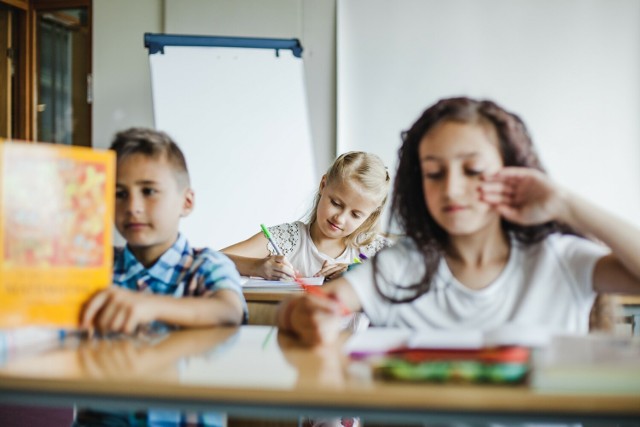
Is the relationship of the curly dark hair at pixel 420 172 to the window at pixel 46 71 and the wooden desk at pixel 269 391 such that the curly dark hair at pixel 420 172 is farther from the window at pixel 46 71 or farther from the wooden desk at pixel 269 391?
the window at pixel 46 71

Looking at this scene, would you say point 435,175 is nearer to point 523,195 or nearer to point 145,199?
point 523,195

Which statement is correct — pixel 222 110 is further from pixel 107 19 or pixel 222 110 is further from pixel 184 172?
pixel 184 172

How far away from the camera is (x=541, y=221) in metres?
1.31

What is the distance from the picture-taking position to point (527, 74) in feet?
14.7

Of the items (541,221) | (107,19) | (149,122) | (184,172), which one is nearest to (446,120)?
(541,221)

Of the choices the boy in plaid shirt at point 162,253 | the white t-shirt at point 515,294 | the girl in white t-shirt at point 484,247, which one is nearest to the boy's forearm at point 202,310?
the boy in plaid shirt at point 162,253

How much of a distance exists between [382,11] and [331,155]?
91 centimetres

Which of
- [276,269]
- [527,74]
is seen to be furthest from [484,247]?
[527,74]

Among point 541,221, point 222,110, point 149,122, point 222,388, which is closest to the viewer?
point 222,388

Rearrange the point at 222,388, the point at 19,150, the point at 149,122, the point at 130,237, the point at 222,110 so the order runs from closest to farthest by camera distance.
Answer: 1. the point at 222,388
2. the point at 19,150
3. the point at 130,237
4. the point at 222,110
5. the point at 149,122

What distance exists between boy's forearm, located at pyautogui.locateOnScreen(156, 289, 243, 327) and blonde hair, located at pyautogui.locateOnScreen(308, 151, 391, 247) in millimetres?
1356

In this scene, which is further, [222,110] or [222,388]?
[222,110]

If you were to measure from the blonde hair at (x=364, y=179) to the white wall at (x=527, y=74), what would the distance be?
Result: 163cm

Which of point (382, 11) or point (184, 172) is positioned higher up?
point (382, 11)
